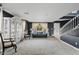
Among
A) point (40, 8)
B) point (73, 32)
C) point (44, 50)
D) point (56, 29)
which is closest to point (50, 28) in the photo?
point (56, 29)

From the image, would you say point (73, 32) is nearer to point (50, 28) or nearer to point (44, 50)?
point (44, 50)

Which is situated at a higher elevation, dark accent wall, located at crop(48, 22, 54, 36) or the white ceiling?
the white ceiling

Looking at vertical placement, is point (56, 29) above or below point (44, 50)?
above

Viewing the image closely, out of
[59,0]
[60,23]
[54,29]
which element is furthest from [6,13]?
[54,29]

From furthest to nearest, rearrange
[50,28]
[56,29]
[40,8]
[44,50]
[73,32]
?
[50,28] < [56,29] < [73,32] < [44,50] < [40,8]

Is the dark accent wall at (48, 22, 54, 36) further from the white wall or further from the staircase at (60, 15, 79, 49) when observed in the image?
the staircase at (60, 15, 79, 49)

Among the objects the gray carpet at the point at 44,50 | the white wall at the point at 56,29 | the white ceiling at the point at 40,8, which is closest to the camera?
the white ceiling at the point at 40,8

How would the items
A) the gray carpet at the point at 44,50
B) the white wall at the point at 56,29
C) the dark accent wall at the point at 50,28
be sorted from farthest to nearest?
1. the dark accent wall at the point at 50,28
2. the white wall at the point at 56,29
3. the gray carpet at the point at 44,50

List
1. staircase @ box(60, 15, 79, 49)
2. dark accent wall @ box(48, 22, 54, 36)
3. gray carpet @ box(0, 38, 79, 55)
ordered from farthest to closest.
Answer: dark accent wall @ box(48, 22, 54, 36) < staircase @ box(60, 15, 79, 49) < gray carpet @ box(0, 38, 79, 55)

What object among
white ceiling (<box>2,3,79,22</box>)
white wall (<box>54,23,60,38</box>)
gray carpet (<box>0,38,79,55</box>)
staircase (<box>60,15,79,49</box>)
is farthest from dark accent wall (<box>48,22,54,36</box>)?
white ceiling (<box>2,3,79,22</box>)

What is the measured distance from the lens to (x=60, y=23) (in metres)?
12.9

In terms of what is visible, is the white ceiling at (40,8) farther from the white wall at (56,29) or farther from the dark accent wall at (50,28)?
the dark accent wall at (50,28)

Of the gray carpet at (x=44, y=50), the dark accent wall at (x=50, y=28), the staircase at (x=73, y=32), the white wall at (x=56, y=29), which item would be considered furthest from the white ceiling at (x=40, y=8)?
the dark accent wall at (x=50, y=28)

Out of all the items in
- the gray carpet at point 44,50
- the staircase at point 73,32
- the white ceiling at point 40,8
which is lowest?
the gray carpet at point 44,50
